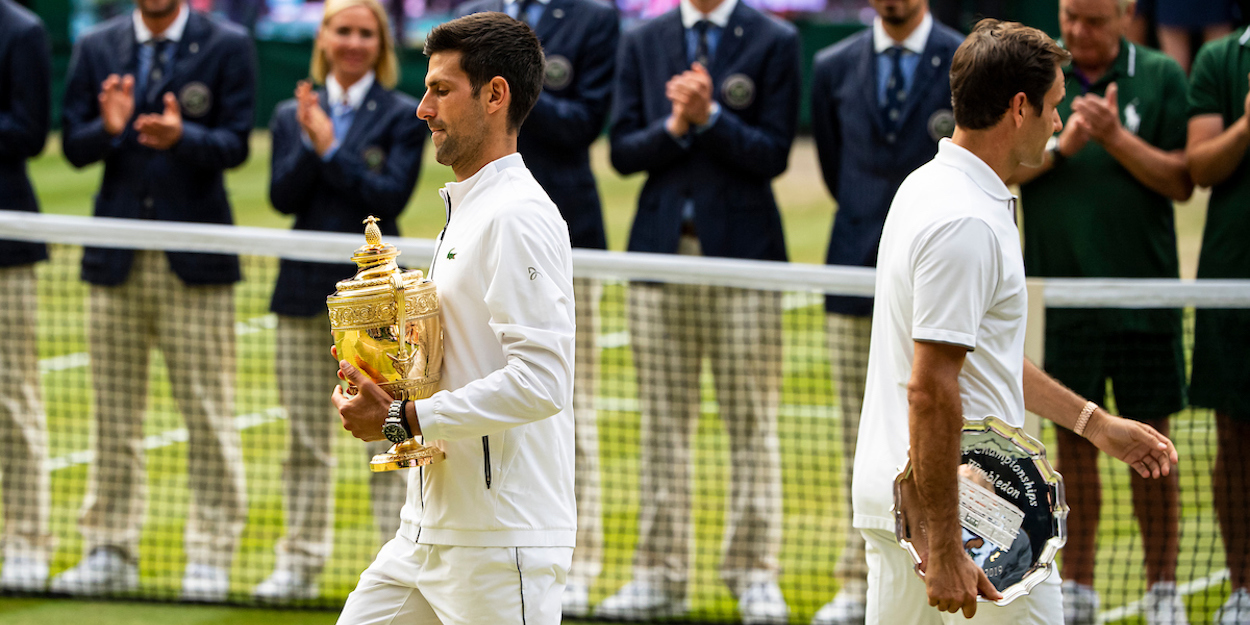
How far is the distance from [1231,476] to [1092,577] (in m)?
0.73

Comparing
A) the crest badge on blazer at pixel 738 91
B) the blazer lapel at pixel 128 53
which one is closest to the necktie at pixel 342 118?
the blazer lapel at pixel 128 53

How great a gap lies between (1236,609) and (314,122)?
4.56 metres

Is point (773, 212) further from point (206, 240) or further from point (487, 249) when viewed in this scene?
point (487, 249)

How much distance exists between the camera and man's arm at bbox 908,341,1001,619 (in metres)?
3.25

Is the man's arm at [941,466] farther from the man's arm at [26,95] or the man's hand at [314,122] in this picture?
the man's arm at [26,95]

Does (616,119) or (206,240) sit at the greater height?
(616,119)

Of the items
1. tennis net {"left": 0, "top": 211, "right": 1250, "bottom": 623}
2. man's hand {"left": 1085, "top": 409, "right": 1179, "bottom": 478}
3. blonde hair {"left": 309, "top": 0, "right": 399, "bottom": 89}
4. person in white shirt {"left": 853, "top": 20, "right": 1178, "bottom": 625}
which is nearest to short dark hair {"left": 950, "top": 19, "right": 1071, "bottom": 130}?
person in white shirt {"left": 853, "top": 20, "right": 1178, "bottom": 625}

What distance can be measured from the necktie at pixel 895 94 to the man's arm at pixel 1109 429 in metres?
2.42

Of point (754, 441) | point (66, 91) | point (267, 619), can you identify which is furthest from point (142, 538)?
point (754, 441)

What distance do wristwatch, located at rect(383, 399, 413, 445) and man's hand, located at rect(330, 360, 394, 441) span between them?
40 millimetres

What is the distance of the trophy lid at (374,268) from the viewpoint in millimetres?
3402

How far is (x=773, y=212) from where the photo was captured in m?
6.39

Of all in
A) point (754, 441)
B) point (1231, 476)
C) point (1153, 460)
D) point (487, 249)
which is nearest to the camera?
point (487, 249)

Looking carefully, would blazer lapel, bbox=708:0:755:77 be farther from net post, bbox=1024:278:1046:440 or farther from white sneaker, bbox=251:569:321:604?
white sneaker, bbox=251:569:321:604
